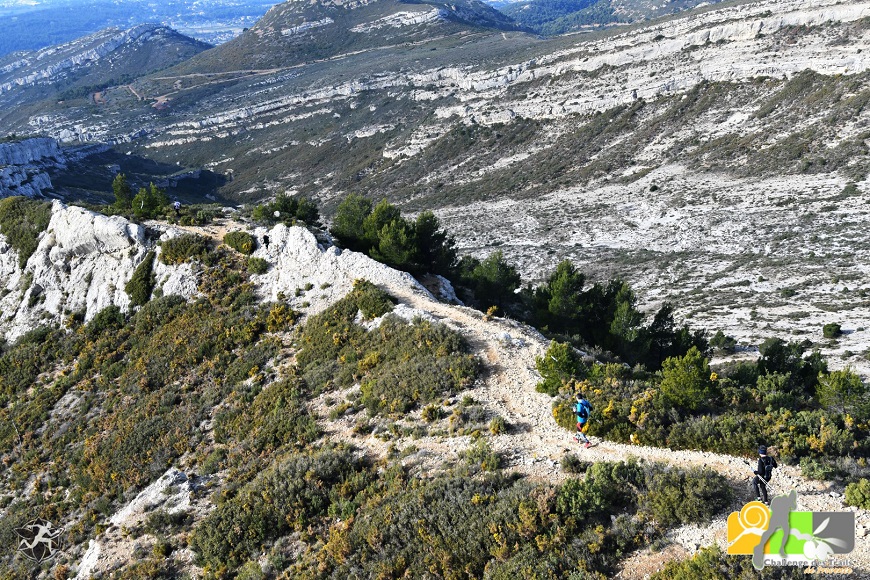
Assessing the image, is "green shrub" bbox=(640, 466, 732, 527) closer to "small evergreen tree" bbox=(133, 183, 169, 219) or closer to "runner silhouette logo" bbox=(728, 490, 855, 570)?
"runner silhouette logo" bbox=(728, 490, 855, 570)

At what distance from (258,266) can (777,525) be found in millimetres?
31388

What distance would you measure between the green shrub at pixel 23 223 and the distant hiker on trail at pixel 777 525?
179ft

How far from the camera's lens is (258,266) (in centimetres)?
3462

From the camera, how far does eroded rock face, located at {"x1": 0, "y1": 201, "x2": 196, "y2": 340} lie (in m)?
38.3

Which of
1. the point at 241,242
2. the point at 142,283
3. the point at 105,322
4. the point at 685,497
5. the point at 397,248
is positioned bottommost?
the point at 105,322

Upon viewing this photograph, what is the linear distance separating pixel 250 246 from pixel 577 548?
99.7 feet

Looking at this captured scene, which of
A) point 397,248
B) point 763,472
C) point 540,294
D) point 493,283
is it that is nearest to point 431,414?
point 763,472

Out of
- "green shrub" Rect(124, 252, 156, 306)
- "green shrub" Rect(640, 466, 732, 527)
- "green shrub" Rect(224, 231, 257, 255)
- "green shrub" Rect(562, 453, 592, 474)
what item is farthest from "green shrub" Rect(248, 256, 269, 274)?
"green shrub" Rect(640, 466, 732, 527)

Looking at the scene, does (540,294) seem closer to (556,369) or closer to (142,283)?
(556,369)

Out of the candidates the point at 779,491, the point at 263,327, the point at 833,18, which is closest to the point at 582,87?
the point at 833,18

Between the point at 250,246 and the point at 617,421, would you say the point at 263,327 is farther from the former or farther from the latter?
the point at 617,421

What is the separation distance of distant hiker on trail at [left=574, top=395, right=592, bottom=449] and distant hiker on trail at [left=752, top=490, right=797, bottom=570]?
5.51m

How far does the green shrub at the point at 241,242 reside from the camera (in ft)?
119

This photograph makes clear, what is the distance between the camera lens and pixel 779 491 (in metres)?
13.4
